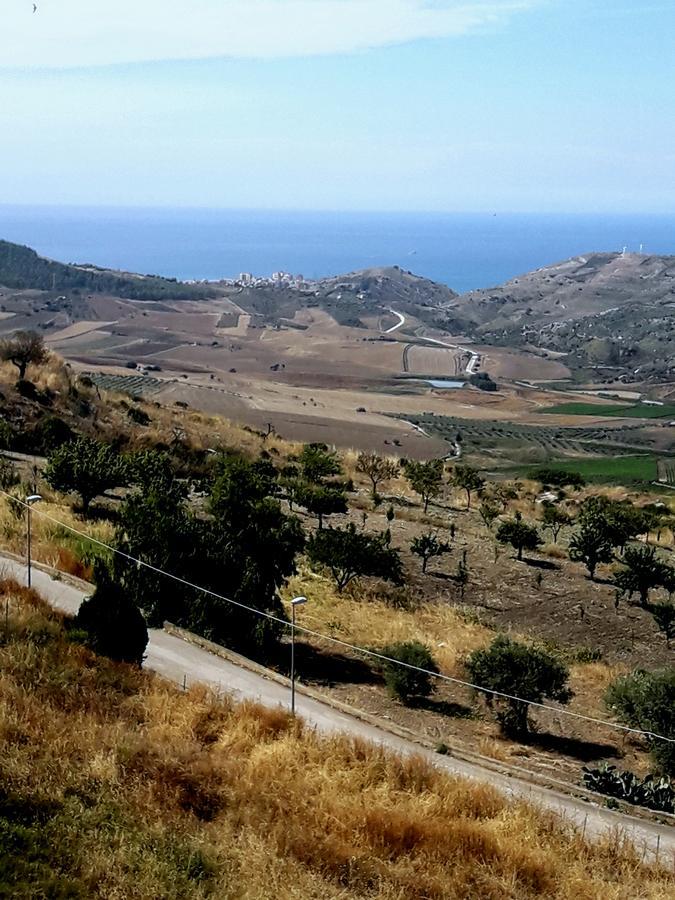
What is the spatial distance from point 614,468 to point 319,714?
155ft

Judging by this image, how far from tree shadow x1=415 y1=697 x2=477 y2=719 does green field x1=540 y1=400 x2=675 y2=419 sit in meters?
66.7

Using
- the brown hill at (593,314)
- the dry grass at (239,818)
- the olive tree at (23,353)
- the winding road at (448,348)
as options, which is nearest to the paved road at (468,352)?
the winding road at (448,348)

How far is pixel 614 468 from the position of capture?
180ft

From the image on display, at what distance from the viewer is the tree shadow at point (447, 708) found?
12.6 m

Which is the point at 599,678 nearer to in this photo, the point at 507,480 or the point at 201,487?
the point at 201,487

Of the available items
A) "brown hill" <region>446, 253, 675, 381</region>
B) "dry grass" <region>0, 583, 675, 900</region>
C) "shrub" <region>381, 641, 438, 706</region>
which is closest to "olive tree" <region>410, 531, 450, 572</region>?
"shrub" <region>381, 641, 438, 706</region>

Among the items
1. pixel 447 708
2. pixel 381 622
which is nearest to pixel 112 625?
pixel 447 708

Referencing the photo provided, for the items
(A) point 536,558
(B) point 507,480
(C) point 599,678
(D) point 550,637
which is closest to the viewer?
(C) point 599,678

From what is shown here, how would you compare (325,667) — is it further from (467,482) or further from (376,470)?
(376,470)

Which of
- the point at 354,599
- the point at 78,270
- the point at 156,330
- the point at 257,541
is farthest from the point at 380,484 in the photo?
the point at 78,270

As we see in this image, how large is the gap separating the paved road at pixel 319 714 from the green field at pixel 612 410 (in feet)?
223

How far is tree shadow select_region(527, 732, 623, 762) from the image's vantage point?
11758 millimetres

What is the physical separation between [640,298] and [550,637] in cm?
14148

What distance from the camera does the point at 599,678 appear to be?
14961 mm
